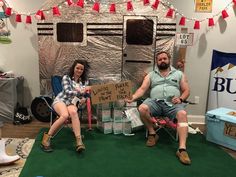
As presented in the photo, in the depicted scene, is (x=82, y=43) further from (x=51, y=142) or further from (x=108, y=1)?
(x=51, y=142)

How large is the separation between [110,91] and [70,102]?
1.67 ft

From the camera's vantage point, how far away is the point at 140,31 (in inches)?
150

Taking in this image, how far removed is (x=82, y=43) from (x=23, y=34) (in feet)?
3.10

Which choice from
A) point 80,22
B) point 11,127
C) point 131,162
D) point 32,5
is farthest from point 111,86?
point 32,5

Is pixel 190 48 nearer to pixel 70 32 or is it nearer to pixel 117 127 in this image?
pixel 117 127

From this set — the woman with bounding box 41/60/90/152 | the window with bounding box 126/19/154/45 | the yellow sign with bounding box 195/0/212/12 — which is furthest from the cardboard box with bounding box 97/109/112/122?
the yellow sign with bounding box 195/0/212/12

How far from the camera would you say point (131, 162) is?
273 cm

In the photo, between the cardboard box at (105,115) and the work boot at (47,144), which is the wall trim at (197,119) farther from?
the work boot at (47,144)

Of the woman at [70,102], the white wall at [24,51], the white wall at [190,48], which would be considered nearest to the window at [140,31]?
the white wall at [190,48]

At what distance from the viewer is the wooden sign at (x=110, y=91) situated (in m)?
3.11

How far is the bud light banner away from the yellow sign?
2.07 ft

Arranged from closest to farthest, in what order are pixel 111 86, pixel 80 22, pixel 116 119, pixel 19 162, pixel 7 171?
pixel 7 171 → pixel 19 162 → pixel 111 86 → pixel 116 119 → pixel 80 22

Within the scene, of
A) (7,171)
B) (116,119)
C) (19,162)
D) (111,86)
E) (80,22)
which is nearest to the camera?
(7,171)

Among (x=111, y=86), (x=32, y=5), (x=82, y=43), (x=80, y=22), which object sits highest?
(x=32, y=5)
